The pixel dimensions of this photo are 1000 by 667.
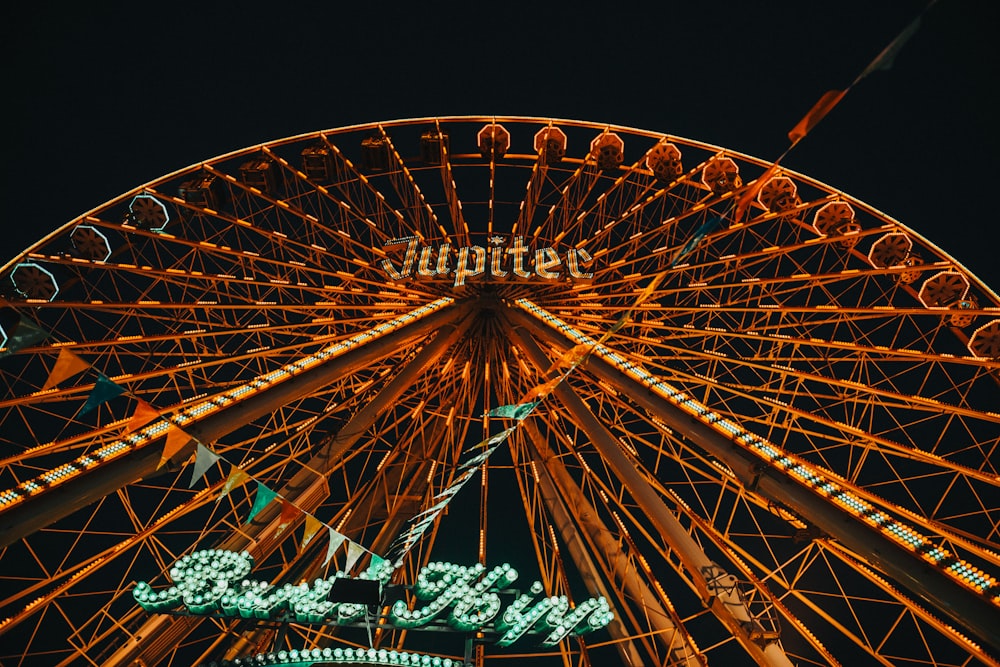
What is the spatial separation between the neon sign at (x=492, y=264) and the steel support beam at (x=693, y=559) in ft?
10.8

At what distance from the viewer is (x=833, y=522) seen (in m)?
8.91

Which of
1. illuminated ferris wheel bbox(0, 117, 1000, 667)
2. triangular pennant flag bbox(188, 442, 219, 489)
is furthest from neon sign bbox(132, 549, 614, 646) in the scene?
triangular pennant flag bbox(188, 442, 219, 489)

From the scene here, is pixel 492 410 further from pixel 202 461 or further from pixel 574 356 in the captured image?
pixel 202 461

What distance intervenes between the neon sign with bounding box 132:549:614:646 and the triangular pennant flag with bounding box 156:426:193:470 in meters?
2.00

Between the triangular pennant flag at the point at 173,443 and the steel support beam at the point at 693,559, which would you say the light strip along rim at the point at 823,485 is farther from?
the triangular pennant flag at the point at 173,443

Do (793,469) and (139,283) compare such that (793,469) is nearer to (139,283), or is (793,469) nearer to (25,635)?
(25,635)

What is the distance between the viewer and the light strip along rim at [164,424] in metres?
9.46

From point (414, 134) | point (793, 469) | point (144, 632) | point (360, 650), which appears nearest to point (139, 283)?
point (414, 134)

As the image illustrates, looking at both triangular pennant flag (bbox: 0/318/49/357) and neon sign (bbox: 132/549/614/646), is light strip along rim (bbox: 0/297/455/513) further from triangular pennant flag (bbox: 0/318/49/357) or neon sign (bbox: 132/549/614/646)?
neon sign (bbox: 132/549/614/646)

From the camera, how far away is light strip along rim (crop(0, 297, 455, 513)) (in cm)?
946

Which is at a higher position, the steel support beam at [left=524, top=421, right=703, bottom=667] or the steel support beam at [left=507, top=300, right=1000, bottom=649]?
the steel support beam at [left=507, top=300, right=1000, bottom=649]

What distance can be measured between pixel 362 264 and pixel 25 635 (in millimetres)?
22919

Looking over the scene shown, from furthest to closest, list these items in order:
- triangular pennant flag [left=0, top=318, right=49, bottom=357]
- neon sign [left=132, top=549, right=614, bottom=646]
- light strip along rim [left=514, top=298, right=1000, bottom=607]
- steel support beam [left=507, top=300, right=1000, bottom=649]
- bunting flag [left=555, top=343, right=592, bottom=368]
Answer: bunting flag [left=555, top=343, right=592, bottom=368] → neon sign [left=132, top=549, right=614, bottom=646] → triangular pennant flag [left=0, top=318, right=49, bottom=357] → light strip along rim [left=514, top=298, right=1000, bottom=607] → steel support beam [left=507, top=300, right=1000, bottom=649]

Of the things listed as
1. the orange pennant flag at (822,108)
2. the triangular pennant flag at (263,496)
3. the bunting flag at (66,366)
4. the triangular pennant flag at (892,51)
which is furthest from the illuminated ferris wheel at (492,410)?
the triangular pennant flag at (892,51)
